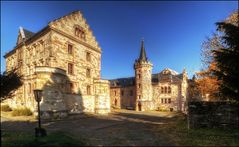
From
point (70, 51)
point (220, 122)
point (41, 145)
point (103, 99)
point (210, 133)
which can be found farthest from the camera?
point (103, 99)

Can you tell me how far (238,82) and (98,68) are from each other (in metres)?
25.6

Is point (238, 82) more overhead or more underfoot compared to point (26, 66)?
more underfoot

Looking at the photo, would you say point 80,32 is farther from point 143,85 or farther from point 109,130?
point 143,85

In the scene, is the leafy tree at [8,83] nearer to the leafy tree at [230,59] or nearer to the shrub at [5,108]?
the leafy tree at [230,59]

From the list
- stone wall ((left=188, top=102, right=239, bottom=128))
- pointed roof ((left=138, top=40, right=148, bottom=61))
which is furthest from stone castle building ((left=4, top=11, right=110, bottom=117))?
pointed roof ((left=138, top=40, right=148, bottom=61))

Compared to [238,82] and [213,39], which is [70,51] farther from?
[238,82]

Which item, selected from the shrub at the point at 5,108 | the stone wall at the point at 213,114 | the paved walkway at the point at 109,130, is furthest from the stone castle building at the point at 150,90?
the stone wall at the point at 213,114

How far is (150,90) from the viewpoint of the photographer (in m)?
48.2

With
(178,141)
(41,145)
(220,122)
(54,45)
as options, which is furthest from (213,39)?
(41,145)

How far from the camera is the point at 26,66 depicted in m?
28.6

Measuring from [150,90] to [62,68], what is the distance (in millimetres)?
27773

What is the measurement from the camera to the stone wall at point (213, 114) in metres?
12.3

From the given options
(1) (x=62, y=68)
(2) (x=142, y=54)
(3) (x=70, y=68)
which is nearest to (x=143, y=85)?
(2) (x=142, y=54)

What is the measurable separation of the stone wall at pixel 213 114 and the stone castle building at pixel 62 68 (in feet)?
47.7
